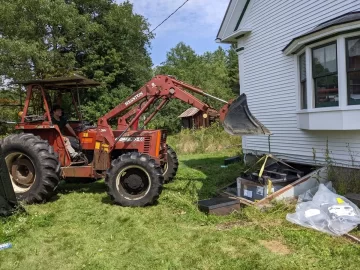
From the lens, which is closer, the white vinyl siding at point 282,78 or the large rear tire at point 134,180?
the large rear tire at point 134,180

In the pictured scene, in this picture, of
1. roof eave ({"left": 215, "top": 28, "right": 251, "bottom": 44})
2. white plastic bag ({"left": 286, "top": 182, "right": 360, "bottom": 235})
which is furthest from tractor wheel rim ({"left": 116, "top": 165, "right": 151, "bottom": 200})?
roof eave ({"left": 215, "top": 28, "right": 251, "bottom": 44})

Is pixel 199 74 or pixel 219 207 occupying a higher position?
pixel 199 74

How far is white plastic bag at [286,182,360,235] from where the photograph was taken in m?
5.19

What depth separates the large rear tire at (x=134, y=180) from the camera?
22.4 ft

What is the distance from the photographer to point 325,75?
7762mm

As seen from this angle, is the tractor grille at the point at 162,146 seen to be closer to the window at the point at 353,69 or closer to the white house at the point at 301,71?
the white house at the point at 301,71

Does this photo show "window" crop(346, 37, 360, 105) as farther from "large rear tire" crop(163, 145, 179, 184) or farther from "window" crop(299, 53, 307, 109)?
"large rear tire" crop(163, 145, 179, 184)

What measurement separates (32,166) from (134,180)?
2.28 metres

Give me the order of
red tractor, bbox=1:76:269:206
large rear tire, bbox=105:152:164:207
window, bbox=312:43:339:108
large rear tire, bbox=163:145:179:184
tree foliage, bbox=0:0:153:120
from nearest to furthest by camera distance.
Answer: large rear tire, bbox=105:152:164:207, red tractor, bbox=1:76:269:206, window, bbox=312:43:339:108, large rear tire, bbox=163:145:179:184, tree foliage, bbox=0:0:153:120

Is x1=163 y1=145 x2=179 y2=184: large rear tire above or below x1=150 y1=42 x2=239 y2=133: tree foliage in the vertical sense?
below

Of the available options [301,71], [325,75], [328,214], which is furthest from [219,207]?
[301,71]

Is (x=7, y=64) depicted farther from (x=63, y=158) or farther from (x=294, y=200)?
(x=294, y=200)

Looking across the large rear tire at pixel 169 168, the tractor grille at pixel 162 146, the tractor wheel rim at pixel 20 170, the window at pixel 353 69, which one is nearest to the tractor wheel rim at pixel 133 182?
the tractor grille at pixel 162 146

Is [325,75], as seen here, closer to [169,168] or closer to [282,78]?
[282,78]
